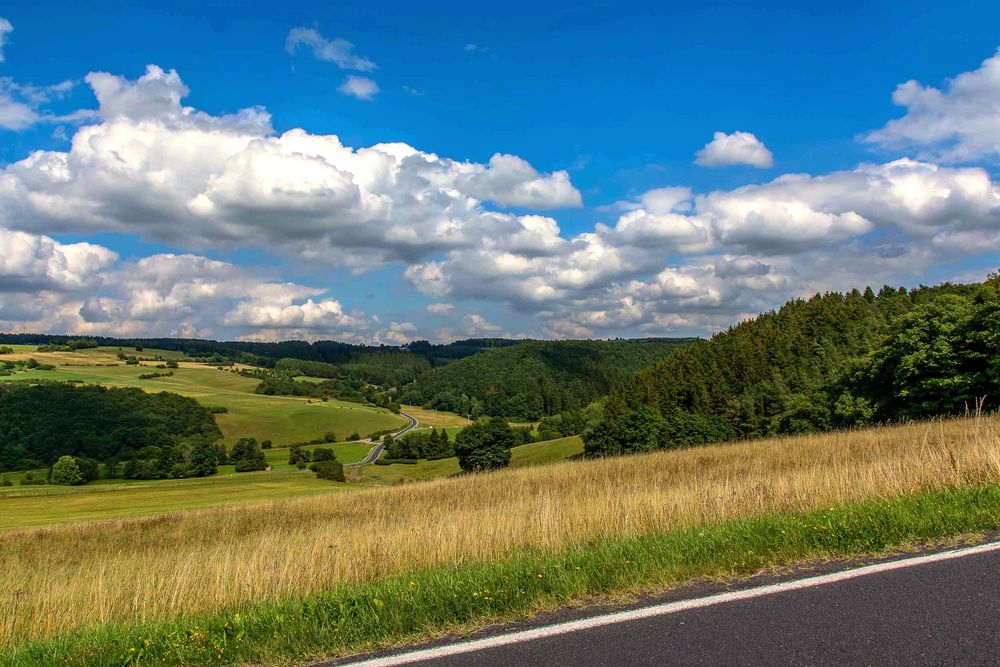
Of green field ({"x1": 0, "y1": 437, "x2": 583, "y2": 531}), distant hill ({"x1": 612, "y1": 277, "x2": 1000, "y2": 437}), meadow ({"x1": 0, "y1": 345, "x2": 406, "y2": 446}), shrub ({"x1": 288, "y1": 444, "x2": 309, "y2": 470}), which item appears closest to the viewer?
distant hill ({"x1": 612, "y1": 277, "x2": 1000, "y2": 437})

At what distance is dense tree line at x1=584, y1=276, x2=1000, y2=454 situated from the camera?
37.0 metres

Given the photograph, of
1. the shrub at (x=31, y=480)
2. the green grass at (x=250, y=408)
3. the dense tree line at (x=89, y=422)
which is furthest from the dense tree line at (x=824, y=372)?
the dense tree line at (x=89, y=422)

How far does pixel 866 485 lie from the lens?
28.9ft

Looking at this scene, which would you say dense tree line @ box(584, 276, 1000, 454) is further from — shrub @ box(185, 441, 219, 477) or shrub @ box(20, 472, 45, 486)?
shrub @ box(20, 472, 45, 486)

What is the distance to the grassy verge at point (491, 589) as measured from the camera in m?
5.11

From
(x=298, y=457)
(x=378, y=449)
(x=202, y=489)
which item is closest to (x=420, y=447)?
(x=378, y=449)

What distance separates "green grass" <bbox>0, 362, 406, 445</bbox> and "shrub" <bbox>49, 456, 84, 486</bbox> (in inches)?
1280

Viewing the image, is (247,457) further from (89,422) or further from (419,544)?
(419,544)

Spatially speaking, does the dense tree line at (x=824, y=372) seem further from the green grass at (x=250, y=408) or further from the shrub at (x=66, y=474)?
the shrub at (x=66, y=474)

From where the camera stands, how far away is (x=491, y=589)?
5832 mm

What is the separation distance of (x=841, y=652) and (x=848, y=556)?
2320 millimetres

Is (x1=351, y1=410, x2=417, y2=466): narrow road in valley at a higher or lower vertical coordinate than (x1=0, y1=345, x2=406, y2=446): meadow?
lower

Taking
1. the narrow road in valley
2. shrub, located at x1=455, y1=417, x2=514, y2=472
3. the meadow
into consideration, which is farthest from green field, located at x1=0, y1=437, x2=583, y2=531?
the meadow

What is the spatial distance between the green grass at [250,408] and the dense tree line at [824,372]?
248 feet
